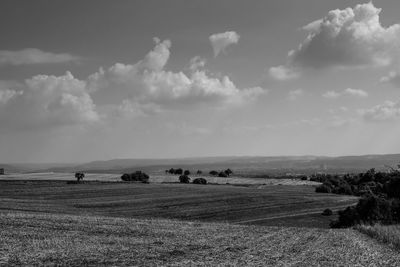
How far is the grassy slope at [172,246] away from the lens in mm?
23045

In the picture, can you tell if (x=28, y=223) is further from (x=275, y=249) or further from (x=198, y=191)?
(x=198, y=191)

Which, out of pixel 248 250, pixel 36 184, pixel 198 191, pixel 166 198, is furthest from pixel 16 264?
pixel 36 184

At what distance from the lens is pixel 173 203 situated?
87.9 m

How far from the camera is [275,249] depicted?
2809 cm

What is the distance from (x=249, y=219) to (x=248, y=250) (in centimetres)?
4483

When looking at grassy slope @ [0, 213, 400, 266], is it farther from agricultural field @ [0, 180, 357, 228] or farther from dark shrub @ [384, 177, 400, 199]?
dark shrub @ [384, 177, 400, 199]

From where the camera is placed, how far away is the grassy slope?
23.0m

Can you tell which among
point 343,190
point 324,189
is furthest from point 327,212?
point 343,190

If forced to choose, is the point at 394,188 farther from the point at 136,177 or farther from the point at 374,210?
the point at 136,177

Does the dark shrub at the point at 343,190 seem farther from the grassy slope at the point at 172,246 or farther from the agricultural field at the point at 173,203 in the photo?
the grassy slope at the point at 172,246

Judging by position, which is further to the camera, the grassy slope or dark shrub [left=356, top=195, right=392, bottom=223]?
dark shrub [left=356, top=195, right=392, bottom=223]

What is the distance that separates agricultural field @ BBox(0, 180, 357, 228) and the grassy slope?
27.1 meters

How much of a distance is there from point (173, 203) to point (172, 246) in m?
60.1

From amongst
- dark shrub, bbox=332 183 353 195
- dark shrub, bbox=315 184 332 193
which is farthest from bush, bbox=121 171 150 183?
dark shrub, bbox=332 183 353 195
